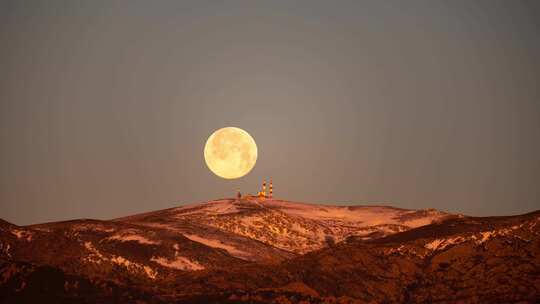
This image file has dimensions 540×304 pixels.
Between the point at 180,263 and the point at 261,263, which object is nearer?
the point at 180,263

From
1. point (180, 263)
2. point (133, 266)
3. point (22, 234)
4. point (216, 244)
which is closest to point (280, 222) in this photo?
point (216, 244)

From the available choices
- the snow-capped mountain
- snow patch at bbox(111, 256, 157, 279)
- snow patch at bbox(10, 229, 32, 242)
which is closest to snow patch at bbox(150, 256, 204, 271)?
snow patch at bbox(111, 256, 157, 279)

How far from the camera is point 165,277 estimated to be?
108375 mm

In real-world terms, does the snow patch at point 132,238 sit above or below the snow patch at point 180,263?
above

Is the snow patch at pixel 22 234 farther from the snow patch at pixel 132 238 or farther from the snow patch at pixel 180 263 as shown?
the snow patch at pixel 180 263

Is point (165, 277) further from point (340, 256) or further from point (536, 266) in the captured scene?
point (536, 266)

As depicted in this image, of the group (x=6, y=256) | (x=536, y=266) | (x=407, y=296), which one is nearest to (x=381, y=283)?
(x=407, y=296)

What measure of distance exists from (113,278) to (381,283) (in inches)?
1117

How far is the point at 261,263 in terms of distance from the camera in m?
114

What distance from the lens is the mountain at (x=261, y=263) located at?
10181cm

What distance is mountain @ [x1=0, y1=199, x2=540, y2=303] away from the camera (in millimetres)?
101812

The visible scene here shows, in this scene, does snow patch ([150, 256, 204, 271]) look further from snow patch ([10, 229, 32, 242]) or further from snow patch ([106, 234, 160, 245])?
snow patch ([10, 229, 32, 242])

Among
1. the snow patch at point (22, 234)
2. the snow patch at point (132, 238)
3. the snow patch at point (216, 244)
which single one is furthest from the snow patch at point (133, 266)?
the snow patch at point (216, 244)

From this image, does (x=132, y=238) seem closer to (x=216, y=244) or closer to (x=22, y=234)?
(x=216, y=244)
